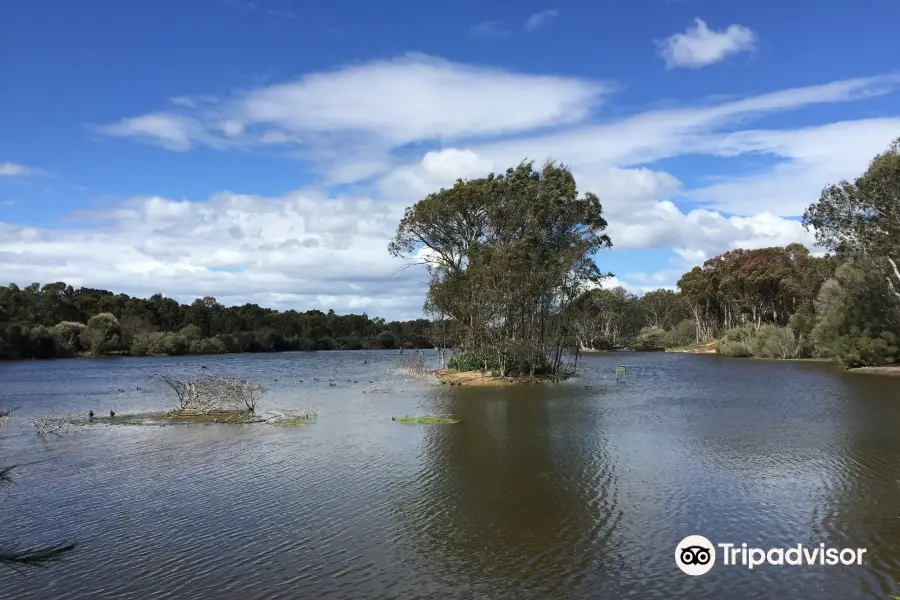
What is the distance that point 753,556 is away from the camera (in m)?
9.66

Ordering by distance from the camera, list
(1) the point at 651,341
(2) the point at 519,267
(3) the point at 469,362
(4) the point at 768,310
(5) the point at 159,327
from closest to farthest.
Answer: (2) the point at 519,267 → (3) the point at 469,362 → (4) the point at 768,310 → (1) the point at 651,341 → (5) the point at 159,327

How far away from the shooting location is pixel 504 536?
10.8 m

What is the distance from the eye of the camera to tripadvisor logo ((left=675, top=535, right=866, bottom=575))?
9.35 metres

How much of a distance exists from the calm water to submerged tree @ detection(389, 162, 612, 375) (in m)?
13.9

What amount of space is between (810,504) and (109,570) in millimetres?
11796

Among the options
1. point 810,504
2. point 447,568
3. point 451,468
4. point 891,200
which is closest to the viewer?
point 447,568

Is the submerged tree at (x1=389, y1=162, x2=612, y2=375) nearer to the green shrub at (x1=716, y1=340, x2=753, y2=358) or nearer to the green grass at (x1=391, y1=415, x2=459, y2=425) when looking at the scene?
the green grass at (x1=391, y1=415, x2=459, y2=425)

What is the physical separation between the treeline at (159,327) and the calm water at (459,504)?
1929 inches

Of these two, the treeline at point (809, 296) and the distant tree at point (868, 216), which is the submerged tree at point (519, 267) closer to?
the treeline at point (809, 296)

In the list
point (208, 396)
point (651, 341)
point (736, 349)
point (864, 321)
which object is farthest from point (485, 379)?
point (651, 341)

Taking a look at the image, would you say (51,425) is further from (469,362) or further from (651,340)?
(651,340)

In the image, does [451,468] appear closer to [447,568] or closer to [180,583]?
[447,568]

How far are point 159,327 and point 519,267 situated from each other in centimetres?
9607

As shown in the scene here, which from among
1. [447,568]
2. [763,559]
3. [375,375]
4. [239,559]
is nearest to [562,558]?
[447,568]
